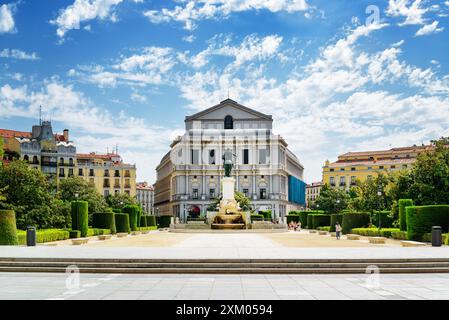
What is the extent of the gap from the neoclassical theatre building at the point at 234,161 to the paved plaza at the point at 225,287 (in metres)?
111

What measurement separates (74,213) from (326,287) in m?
35.7

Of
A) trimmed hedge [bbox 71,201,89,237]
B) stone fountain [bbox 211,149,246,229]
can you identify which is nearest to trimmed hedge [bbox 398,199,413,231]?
stone fountain [bbox 211,149,246,229]

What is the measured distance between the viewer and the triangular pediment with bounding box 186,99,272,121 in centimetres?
13838

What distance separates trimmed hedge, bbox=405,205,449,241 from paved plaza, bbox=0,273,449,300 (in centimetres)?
1854

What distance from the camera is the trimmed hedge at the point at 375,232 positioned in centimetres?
4688

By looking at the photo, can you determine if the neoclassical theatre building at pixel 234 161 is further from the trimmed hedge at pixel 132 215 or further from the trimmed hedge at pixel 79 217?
the trimmed hedge at pixel 79 217

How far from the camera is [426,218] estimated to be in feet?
124

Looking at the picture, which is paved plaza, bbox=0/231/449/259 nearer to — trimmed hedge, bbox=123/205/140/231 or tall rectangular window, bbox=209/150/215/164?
trimmed hedge, bbox=123/205/140/231

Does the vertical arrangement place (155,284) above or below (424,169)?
below

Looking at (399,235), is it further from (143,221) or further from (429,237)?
(143,221)

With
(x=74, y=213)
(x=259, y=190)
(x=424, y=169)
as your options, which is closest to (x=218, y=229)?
(x=74, y=213)

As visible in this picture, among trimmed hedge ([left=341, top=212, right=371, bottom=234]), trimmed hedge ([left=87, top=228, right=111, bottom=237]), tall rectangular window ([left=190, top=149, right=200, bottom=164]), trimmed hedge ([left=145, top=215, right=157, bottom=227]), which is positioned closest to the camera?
trimmed hedge ([left=87, top=228, right=111, bottom=237])
